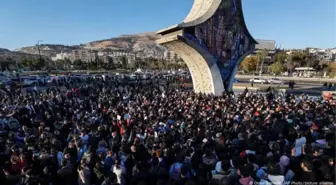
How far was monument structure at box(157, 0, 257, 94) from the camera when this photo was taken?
21683 mm

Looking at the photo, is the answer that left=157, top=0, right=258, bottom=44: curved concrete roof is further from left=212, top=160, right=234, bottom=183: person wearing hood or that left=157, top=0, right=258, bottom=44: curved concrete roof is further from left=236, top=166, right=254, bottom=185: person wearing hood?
left=236, top=166, right=254, bottom=185: person wearing hood

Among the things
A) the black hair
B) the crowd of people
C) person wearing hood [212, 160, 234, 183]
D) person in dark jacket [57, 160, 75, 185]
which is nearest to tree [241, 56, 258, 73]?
the crowd of people

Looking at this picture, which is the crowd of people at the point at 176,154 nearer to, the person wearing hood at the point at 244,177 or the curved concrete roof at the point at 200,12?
the person wearing hood at the point at 244,177

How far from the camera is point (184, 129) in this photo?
406 inches

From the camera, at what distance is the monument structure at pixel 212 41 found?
854 inches

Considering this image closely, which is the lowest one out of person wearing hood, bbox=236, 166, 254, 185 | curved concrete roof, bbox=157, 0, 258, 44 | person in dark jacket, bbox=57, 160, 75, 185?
person in dark jacket, bbox=57, 160, 75, 185

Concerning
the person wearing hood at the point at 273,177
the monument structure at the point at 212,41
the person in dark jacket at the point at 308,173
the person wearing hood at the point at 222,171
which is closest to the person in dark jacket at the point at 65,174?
the person wearing hood at the point at 222,171

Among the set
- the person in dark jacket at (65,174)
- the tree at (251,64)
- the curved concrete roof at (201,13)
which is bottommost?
the person in dark jacket at (65,174)

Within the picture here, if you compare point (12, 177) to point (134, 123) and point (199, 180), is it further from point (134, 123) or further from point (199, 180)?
point (134, 123)

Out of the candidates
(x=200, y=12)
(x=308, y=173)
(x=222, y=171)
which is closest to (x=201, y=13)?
(x=200, y=12)

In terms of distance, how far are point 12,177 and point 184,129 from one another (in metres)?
6.01

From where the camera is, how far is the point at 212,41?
2298 centimetres

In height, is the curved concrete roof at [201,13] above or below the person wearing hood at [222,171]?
above

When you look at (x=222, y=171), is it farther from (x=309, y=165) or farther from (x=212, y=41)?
(x=212, y=41)
